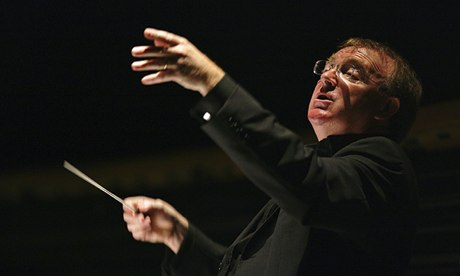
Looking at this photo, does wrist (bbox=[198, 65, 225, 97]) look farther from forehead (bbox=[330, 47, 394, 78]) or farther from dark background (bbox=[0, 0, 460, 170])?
dark background (bbox=[0, 0, 460, 170])

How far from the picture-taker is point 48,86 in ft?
9.47

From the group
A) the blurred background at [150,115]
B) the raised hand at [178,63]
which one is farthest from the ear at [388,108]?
the blurred background at [150,115]

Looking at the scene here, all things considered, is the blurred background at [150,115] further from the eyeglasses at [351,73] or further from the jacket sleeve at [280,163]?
the jacket sleeve at [280,163]

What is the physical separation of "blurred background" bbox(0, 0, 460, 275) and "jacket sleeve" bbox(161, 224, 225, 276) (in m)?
0.77

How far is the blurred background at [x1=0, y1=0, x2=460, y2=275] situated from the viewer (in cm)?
211

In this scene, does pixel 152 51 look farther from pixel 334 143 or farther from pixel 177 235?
pixel 177 235

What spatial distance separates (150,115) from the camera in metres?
2.83

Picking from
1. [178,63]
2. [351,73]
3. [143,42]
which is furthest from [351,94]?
[143,42]

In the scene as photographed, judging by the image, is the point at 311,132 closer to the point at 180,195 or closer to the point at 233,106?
the point at 180,195

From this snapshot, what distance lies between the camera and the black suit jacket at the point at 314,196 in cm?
100

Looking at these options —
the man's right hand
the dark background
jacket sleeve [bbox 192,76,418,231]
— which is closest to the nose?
jacket sleeve [bbox 192,76,418,231]

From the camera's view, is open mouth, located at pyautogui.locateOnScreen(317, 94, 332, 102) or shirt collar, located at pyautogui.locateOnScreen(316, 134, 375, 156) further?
open mouth, located at pyautogui.locateOnScreen(317, 94, 332, 102)

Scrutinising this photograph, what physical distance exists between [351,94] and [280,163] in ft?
1.41

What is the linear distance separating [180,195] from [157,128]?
32 cm
